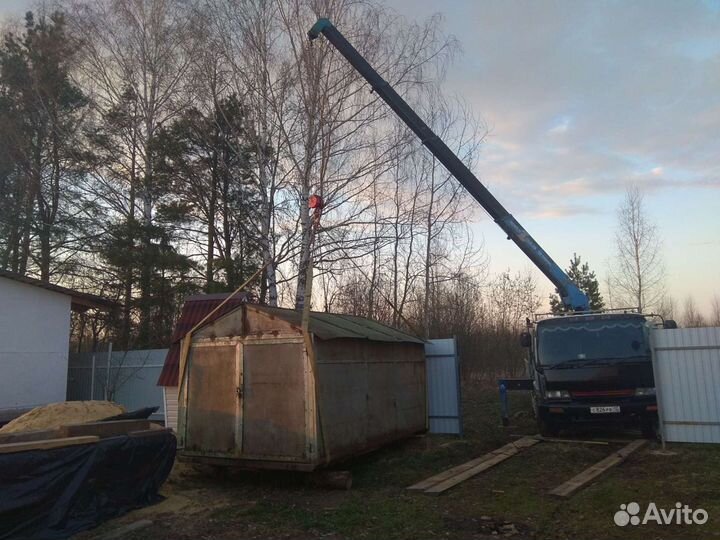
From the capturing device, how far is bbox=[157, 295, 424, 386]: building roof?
8.56 meters

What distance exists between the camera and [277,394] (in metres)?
8.25

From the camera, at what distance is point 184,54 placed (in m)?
21.4

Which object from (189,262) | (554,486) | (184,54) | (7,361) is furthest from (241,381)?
(184,54)

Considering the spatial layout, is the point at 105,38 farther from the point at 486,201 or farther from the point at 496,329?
the point at 496,329

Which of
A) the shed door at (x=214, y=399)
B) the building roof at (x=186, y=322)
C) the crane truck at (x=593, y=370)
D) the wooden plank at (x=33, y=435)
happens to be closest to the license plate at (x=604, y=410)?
the crane truck at (x=593, y=370)

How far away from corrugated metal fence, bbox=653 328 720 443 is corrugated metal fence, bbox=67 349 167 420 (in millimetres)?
13024

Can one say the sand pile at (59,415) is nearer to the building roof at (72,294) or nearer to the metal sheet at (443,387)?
the building roof at (72,294)

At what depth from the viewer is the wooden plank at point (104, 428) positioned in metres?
7.18

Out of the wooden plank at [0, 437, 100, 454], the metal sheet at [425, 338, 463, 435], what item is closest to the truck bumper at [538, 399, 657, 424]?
the metal sheet at [425, 338, 463, 435]

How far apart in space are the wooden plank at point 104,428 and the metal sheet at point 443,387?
251 inches

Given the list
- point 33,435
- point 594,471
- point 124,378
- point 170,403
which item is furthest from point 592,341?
point 124,378

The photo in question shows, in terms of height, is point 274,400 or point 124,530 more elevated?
point 274,400

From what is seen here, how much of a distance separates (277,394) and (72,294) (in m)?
9.73

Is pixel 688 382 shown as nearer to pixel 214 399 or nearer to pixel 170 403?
pixel 214 399
